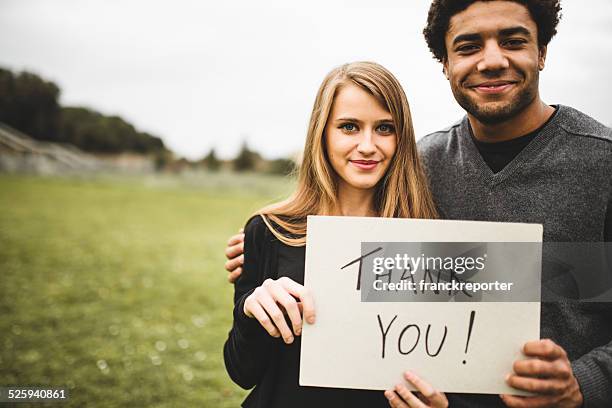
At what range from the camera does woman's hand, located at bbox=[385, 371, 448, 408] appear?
1.38 m

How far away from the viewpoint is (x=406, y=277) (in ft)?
4.74

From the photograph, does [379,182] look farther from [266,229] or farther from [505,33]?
[505,33]

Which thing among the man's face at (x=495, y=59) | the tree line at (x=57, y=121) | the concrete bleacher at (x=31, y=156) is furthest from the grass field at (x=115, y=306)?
the concrete bleacher at (x=31, y=156)

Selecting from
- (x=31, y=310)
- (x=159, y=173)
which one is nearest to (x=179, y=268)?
(x=31, y=310)

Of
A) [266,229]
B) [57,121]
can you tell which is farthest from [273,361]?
[57,121]

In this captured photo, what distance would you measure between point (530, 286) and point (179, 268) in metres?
9.15

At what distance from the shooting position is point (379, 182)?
6.54 ft

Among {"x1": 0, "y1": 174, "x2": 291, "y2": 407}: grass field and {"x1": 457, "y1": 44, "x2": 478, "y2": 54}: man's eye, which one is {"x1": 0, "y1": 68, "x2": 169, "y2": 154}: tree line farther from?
{"x1": 457, "y1": 44, "x2": 478, "y2": 54}: man's eye

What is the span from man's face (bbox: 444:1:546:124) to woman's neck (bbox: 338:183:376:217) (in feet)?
1.79

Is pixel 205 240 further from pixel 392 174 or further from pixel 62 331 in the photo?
pixel 392 174

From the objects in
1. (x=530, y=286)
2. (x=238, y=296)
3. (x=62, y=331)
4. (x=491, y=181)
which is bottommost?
(x=62, y=331)

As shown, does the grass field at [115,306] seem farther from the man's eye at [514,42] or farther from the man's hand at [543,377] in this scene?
the man's hand at [543,377]

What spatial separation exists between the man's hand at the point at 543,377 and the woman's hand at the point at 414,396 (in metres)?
0.21
